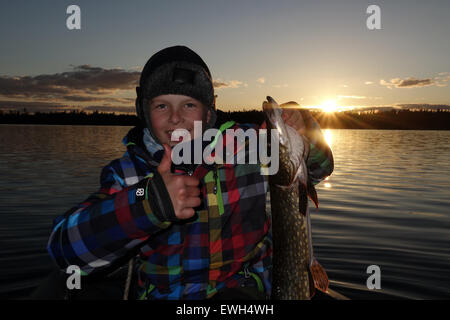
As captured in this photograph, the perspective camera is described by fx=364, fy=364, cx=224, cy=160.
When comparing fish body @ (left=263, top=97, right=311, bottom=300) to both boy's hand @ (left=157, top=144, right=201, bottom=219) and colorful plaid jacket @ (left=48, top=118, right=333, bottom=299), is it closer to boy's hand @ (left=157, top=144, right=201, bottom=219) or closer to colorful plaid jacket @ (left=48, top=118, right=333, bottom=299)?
colorful plaid jacket @ (left=48, top=118, right=333, bottom=299)

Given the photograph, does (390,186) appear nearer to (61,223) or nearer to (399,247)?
(399,247)

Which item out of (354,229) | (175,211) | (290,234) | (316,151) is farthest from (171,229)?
(354,229)

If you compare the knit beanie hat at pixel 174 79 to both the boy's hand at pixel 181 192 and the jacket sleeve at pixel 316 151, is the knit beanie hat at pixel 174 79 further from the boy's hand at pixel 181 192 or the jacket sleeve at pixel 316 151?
the boy's hand at pixel 181 192

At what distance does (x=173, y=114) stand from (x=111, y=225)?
142 cm

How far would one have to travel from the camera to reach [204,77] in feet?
12.8

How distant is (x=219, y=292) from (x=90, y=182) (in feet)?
45.5

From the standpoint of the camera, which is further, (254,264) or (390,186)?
(390,186)

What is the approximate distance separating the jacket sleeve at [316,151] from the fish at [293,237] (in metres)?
0.23

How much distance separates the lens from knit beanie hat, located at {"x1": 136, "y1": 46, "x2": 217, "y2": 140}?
12.2 feet

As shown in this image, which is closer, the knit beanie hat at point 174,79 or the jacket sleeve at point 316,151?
the jacket sleeve at point 316,151

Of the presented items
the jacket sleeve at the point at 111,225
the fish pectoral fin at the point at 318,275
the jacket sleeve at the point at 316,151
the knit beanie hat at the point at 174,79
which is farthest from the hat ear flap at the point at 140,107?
the fish pectoral fin at the point at 318,275

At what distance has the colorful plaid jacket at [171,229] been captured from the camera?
2445 mm

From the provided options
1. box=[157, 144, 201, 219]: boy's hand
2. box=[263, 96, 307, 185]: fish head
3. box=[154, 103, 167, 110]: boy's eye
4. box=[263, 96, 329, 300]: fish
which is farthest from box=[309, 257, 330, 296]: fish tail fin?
box=[154, 103, 167, 110]: boy's eye
